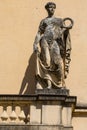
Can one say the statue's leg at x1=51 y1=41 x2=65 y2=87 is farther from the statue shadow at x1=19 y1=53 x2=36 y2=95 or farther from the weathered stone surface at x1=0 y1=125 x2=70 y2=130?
the weathered stone surface at x1=0 y1=125 x2=70 y2=130

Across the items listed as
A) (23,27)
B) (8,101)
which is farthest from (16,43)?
(8,101)

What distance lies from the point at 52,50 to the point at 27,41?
1128 mm

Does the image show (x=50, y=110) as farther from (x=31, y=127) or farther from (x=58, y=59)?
(x=58, y=59)

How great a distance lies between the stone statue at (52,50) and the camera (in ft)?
44.9

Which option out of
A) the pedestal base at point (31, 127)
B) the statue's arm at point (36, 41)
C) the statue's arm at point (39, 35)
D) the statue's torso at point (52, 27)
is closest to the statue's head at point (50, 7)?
the statue's torso at point (52, 27)

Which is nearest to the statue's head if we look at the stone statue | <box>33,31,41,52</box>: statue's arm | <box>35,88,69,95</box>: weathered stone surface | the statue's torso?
the stone statue

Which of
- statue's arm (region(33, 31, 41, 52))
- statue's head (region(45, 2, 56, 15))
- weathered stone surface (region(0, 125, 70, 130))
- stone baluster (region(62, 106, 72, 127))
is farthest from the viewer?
statue's head (region(45, 2, 56, 15))

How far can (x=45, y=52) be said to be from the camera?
13.8 m

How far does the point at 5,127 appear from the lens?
12859 millimetres

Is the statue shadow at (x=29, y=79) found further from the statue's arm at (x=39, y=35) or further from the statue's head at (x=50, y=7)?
the statue's head at (x=50, y=7)

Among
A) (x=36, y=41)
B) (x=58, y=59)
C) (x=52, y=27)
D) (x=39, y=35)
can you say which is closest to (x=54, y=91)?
(x=58, y=59)

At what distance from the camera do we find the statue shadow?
14.4m

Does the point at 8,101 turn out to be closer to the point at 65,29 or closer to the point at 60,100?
the point at 60,100

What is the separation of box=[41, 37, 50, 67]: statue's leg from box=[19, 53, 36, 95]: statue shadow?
795 mm
